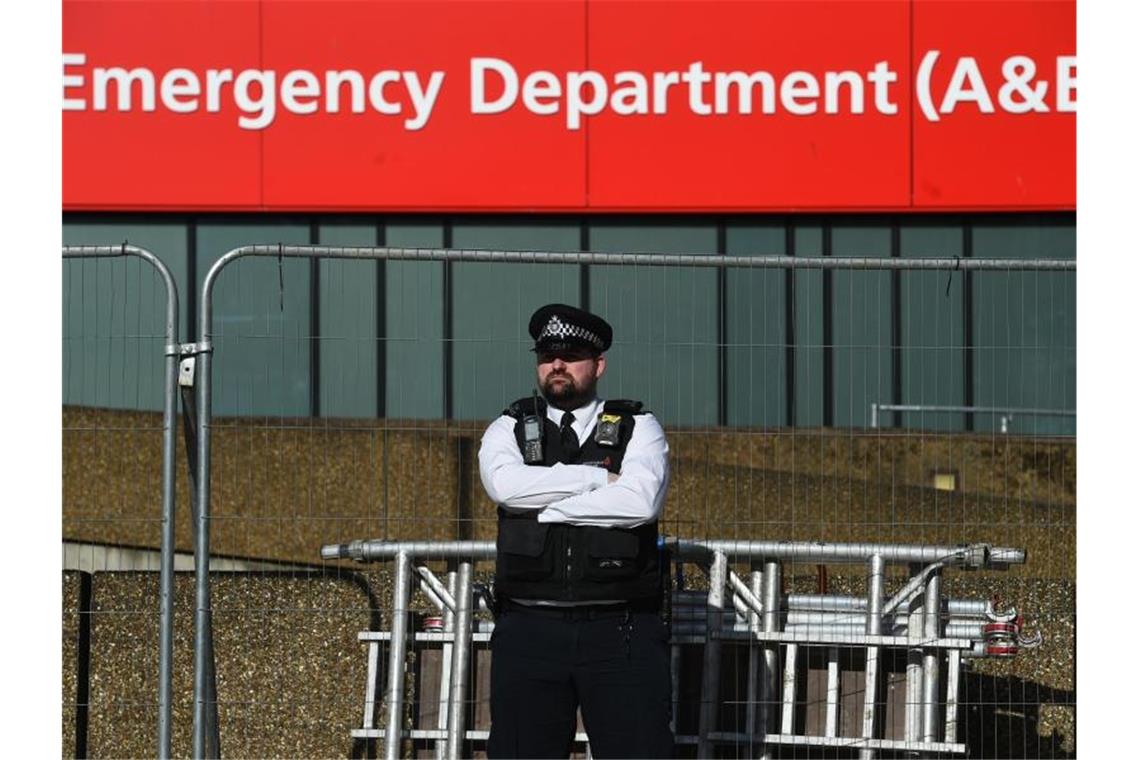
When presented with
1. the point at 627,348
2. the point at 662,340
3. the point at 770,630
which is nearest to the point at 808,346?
the point at 662,340

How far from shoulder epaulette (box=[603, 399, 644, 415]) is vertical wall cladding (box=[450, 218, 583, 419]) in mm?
942

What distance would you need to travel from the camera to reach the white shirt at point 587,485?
18.7ft

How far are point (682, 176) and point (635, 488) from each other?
1319 cm

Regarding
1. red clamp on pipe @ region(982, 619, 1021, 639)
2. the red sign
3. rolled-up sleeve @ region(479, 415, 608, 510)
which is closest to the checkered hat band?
rolled-up sleeve @ region(479, 415, 608, 510)

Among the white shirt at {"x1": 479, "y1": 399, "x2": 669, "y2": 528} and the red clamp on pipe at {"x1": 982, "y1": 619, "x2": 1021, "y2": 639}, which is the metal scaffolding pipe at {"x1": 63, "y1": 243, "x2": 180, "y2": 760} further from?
the red clamp on pipe at {"x1": 982, "y1": 619, "x2": 1021, "y2": 639}

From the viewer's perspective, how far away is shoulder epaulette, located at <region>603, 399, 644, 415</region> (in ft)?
19.5

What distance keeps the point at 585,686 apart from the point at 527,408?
93cm

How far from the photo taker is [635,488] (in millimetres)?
5723

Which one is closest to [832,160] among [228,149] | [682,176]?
[682,176]

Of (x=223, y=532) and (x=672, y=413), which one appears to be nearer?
(x=223, y=532)

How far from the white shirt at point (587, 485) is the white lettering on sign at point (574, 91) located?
13.0 meters

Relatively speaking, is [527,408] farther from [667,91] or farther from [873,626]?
[667,91]
